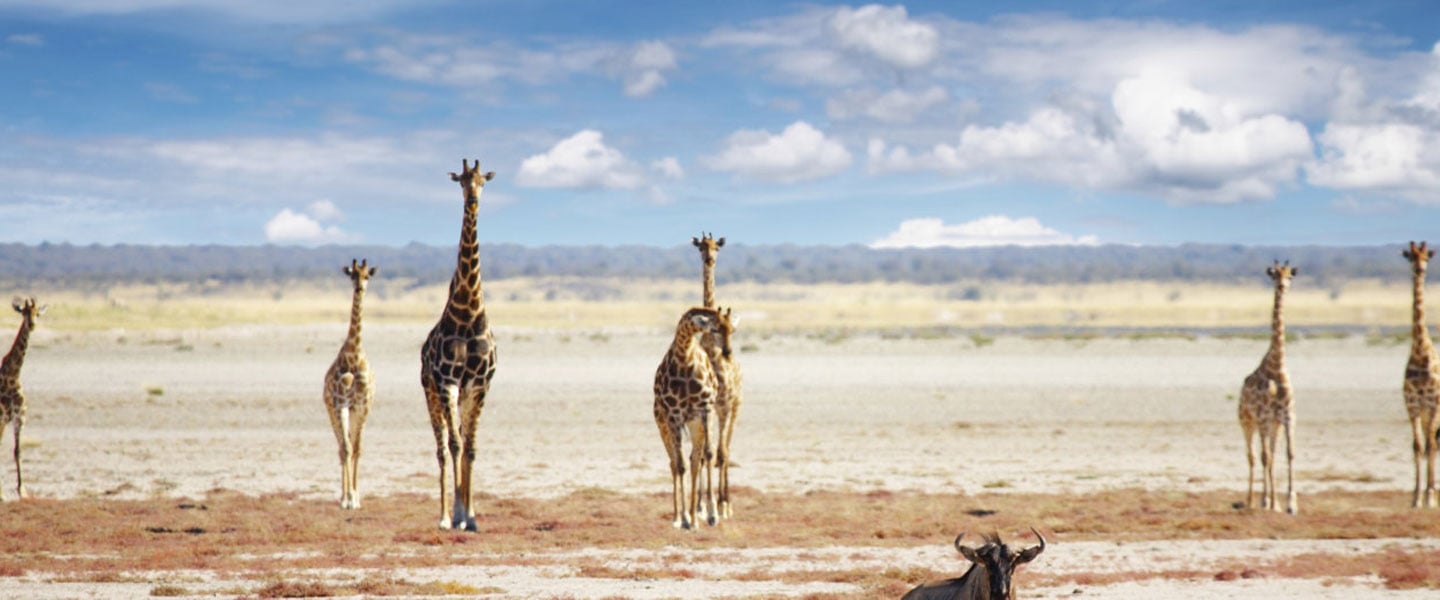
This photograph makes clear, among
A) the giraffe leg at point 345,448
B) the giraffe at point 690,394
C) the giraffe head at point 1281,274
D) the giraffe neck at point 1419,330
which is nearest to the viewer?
the giraffe at point 690,394

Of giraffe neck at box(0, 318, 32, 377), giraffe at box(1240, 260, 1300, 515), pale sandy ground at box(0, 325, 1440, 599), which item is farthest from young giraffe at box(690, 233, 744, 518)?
giraffe neck at box(0, 318, 32, 377)

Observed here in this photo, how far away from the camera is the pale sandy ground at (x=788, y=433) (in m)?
15.8

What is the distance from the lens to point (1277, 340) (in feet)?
62.3

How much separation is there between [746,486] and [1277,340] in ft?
26.1

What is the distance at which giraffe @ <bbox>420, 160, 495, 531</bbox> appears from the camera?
16422 millimetres

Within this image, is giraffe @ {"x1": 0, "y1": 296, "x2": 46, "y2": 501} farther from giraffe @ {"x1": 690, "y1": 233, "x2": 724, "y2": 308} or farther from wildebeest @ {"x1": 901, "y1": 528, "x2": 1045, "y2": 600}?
wildebeest @ {"x1": 901, "y1": 528, "x2": 1045, "y2": 600}

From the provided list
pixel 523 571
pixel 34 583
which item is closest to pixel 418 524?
pixel 523 571

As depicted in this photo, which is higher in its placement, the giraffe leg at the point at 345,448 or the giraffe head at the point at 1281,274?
the giraffe head at the point at 1281,274

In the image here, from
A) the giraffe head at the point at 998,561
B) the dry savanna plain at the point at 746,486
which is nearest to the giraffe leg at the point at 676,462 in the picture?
the dry savanna plain at the point at 746,486

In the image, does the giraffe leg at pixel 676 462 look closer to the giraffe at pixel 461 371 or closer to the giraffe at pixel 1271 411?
the giraffe at pixel 461 371

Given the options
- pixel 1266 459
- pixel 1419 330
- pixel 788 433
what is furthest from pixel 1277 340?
pixel 788 433

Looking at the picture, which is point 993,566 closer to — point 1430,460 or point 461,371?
point 461,371

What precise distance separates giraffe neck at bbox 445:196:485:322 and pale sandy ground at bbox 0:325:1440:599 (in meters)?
3.54

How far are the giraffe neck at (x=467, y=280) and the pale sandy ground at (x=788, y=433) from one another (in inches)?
139
